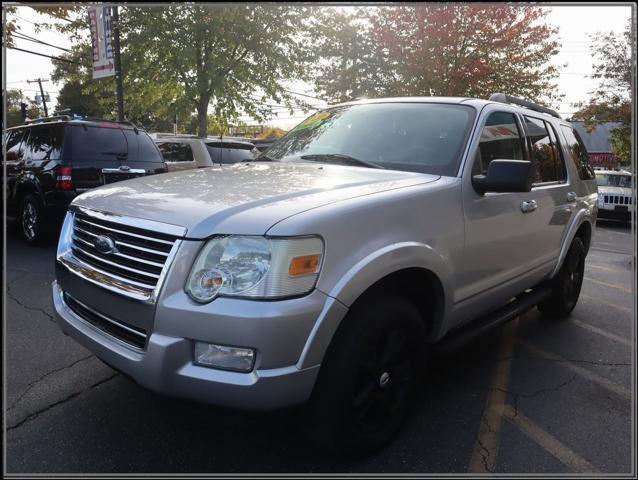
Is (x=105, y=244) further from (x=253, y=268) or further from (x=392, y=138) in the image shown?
(x=392, y=138)

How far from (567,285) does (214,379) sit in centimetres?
394

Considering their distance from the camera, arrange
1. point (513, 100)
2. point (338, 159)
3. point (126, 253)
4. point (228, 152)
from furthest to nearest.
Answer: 1. point (228, 152)
2. point (513, 100)
3. point (338, 159)
4. point (126, 253)

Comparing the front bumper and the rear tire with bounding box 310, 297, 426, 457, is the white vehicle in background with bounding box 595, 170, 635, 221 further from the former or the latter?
the front bumper

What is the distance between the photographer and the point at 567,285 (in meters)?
Answer: 4.78

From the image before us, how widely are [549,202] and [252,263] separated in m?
2.85

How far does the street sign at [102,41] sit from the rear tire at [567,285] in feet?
37.8

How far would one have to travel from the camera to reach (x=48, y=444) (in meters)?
2.53

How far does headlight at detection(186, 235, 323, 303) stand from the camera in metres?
2.01

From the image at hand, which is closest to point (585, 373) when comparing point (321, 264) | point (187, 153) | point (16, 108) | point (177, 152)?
point (321, 264)

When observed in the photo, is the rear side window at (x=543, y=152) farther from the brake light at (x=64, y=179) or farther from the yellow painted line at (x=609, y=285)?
the brake light at (x=64, y=179)

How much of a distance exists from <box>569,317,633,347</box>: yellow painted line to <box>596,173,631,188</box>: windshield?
11.8 metres

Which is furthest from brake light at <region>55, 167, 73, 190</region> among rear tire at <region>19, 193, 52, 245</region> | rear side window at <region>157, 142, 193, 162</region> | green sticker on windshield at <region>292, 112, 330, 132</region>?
rear side window at <region>157, 142, 193, 162</region>

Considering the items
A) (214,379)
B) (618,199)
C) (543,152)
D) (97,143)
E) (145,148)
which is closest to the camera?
(214,379)

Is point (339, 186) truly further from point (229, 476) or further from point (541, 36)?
point (541, 36)
